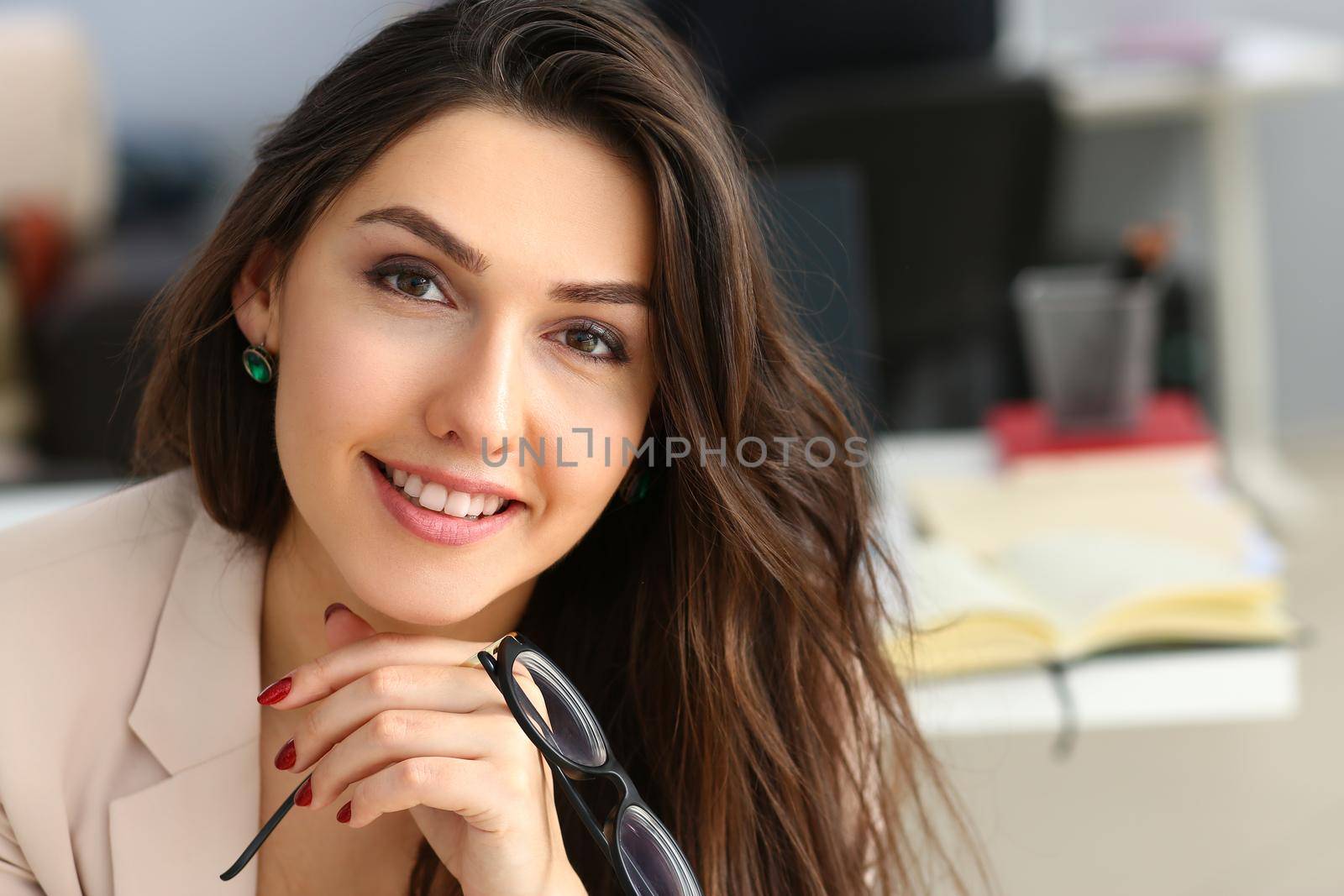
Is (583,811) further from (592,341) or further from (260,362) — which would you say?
(260,362)

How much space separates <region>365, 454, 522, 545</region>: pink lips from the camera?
0.97 m

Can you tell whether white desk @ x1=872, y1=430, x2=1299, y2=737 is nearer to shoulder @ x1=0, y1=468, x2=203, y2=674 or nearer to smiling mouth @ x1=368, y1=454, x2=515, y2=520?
smiling mouth @ x1=368, y1=454, x2=515, y2=520

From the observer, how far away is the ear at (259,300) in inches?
41.3

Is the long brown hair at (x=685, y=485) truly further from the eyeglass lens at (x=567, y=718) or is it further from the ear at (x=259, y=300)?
the eyeglass lens at (x=567, y=718)

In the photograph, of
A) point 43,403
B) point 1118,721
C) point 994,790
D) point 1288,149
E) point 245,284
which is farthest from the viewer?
point 1288,149

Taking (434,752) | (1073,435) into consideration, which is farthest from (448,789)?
(1073,435)

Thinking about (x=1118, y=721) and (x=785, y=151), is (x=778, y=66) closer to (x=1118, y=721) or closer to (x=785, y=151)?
(x=785, y=151)

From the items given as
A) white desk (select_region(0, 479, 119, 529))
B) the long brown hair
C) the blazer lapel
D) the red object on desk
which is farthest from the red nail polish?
the red object on desk

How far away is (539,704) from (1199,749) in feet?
6.45

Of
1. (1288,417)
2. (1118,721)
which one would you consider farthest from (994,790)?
(1288,417)

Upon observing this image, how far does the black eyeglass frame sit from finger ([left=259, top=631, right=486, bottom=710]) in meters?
0.03

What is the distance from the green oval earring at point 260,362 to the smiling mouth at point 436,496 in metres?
0.16

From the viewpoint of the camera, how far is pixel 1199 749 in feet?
8.37

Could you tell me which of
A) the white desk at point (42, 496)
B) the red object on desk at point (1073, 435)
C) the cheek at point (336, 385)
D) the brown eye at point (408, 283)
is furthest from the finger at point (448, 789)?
the red object on desk at point (1073, 435)
